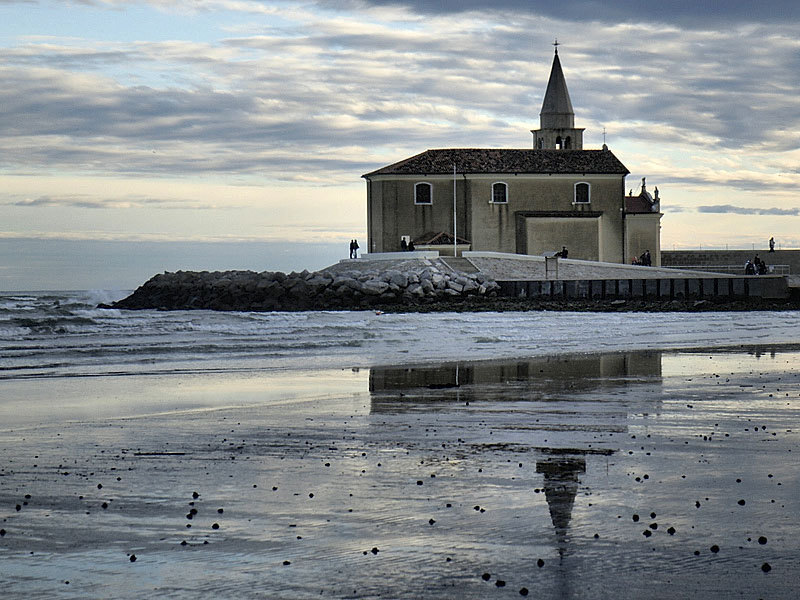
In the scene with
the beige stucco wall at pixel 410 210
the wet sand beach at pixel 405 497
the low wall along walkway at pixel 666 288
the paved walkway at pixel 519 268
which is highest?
the beige stucco wall at pixel 410 210

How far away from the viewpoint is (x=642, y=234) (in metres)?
61.3

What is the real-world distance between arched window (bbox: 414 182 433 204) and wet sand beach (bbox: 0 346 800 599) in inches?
1809

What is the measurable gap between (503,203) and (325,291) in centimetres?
1528

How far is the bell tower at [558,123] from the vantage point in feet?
238

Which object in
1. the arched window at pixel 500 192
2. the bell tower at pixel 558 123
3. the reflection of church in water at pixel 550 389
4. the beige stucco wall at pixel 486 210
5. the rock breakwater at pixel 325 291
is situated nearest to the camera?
the reflection of church in water at pixel 550 389

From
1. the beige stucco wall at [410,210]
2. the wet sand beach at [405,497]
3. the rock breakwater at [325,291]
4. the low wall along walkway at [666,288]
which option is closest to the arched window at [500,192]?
the beige stucco wall at [410,210]

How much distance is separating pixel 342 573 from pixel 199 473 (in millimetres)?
2710

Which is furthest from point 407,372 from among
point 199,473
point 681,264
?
point 681,264

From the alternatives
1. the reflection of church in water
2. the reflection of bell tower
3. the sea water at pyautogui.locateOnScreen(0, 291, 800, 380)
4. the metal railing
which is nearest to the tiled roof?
the metal railing

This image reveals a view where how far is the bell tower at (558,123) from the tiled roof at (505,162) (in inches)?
491

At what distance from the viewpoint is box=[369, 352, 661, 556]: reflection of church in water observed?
7110mm

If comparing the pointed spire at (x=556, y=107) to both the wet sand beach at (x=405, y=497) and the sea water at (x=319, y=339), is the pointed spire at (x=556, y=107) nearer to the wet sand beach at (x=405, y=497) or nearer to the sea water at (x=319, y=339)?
the sea water at (x=319, y=339)

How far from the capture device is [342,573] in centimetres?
501

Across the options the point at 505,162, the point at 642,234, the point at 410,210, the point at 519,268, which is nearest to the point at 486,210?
the point at 505,162
